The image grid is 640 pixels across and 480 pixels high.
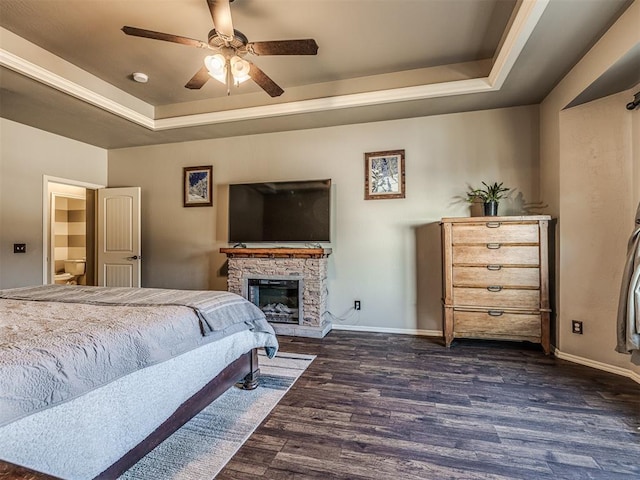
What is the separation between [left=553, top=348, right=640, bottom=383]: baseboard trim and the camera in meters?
2.48

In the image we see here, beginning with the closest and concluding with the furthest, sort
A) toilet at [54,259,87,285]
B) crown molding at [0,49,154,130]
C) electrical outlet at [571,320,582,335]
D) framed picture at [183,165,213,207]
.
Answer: crown molding at [0,49,154,130] → electrical outlet at [571,320,582,335] → framed picture at [183,165,213,207] → toilet at [54,259,87,285]

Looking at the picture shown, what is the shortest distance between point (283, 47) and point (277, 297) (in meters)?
2.76

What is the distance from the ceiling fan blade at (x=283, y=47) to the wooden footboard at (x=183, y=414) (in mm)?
2120

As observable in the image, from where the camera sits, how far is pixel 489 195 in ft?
10.9

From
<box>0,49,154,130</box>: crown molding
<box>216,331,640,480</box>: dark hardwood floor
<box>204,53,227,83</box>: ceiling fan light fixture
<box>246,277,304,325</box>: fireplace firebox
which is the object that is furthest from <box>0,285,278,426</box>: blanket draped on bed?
<box>0,49,154,130</box>: crown molding

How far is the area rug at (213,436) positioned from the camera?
149cm

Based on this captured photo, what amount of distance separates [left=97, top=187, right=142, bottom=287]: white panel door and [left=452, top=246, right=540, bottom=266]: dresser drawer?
4231 millimetres

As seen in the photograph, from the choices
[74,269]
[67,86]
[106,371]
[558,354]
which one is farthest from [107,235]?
[558,354]

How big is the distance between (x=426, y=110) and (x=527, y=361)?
8.87ft

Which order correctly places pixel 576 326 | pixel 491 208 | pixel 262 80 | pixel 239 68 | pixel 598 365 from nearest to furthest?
pixel 239 68 < pixel 262 80 < pixel 598 365 < pixel 576 326 < pixel 491 208

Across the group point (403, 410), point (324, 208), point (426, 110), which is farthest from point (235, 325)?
point (426, 110)

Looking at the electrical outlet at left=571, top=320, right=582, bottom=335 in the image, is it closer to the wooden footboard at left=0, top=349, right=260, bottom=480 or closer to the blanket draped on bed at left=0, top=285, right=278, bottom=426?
the blanket draped on bed at left=0, top=285, right=278, bottom=426

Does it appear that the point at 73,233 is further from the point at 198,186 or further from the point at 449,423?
the point at 449,423

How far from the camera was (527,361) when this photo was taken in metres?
2.87
